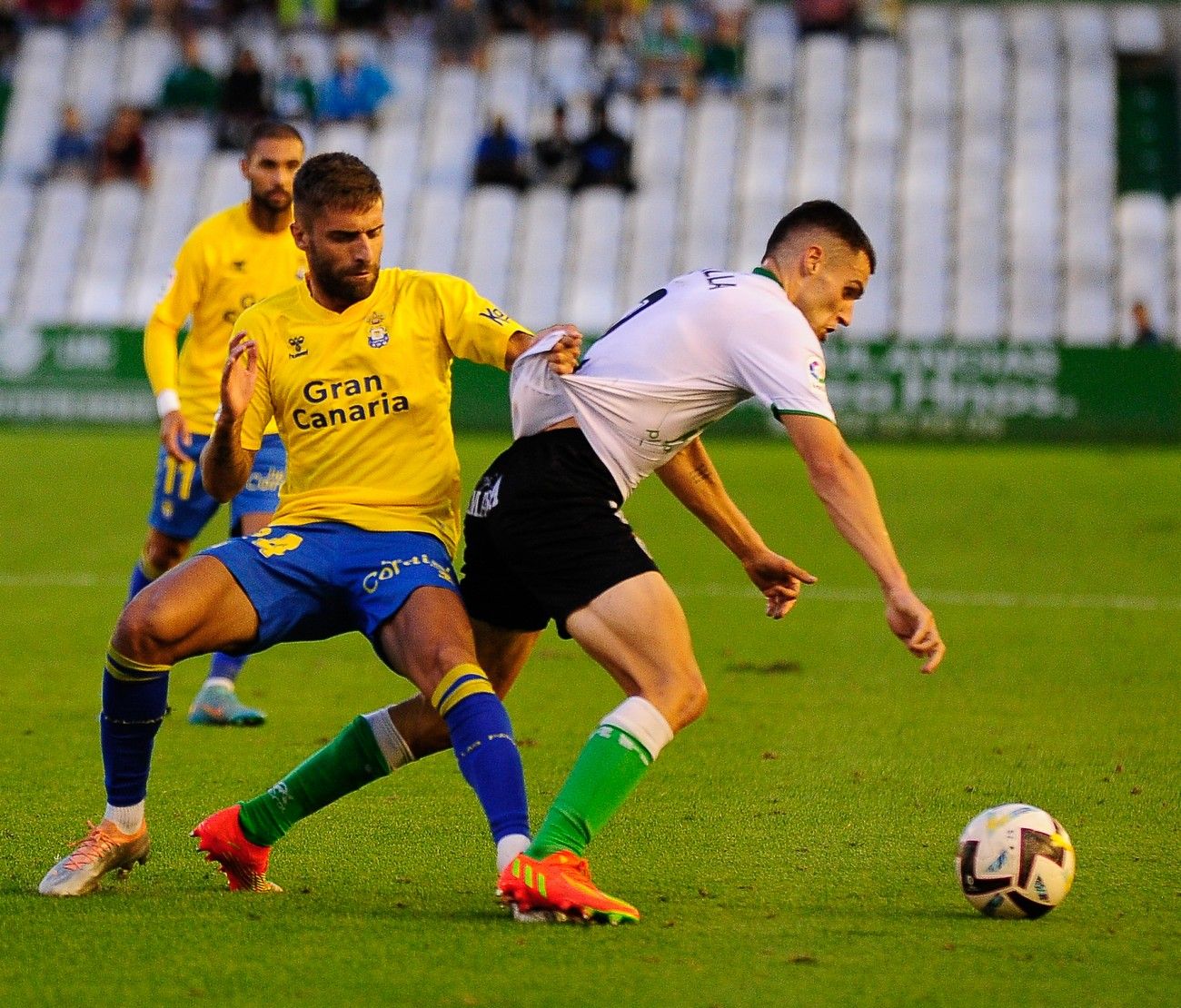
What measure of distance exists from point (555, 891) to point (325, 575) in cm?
110

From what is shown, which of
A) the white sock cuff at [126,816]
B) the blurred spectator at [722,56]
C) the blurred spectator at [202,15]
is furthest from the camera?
the blurred spectator at [202,15]

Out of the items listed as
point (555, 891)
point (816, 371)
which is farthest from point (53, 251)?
point (555, 891)

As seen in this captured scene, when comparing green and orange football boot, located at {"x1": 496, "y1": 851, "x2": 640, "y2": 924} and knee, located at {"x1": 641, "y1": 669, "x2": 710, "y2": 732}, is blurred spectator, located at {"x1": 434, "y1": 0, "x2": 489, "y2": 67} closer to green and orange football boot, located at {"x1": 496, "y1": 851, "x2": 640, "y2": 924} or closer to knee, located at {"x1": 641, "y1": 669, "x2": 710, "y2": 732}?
knee, located at {"x1": 641, "y1": 669, "x2": 710, "y2": 732}

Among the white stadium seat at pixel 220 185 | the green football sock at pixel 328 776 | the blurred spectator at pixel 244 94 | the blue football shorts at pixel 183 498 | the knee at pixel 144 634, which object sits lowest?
the green football sock at pixel 328 776

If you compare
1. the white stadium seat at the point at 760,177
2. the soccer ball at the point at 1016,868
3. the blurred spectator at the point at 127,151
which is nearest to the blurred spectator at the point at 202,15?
the blurred spectator at the point at 127,151

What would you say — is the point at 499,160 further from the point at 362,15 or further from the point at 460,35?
the point at 362,15

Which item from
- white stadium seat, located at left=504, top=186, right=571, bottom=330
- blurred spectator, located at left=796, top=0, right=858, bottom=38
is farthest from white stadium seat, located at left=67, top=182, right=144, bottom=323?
blurred spectator, located at left=796, top=0, right=858, bottom=38

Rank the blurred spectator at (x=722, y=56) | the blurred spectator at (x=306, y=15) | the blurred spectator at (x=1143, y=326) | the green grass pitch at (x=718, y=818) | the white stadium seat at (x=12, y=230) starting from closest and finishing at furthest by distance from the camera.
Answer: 1. the green grass pitch at (x=718, y=818)
2. the blurred spectator at (x=1143, y=326)
3. the white stadium seat at (x=12, y=230)
4. the blurred spectator at (x=722, y=56)
5. the blurred spectator at (x=306, y=15)

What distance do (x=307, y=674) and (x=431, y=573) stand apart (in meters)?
4.42

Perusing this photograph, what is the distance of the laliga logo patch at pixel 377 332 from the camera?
529 cm

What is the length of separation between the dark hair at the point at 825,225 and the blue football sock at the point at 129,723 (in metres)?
1.99

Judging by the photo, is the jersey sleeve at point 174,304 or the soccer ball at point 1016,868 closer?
the soccer ball at point 1016,868

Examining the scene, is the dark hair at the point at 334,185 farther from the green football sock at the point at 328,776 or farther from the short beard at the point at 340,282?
the green football sock at the point at 328,776

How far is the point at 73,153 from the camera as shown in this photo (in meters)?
28.2
